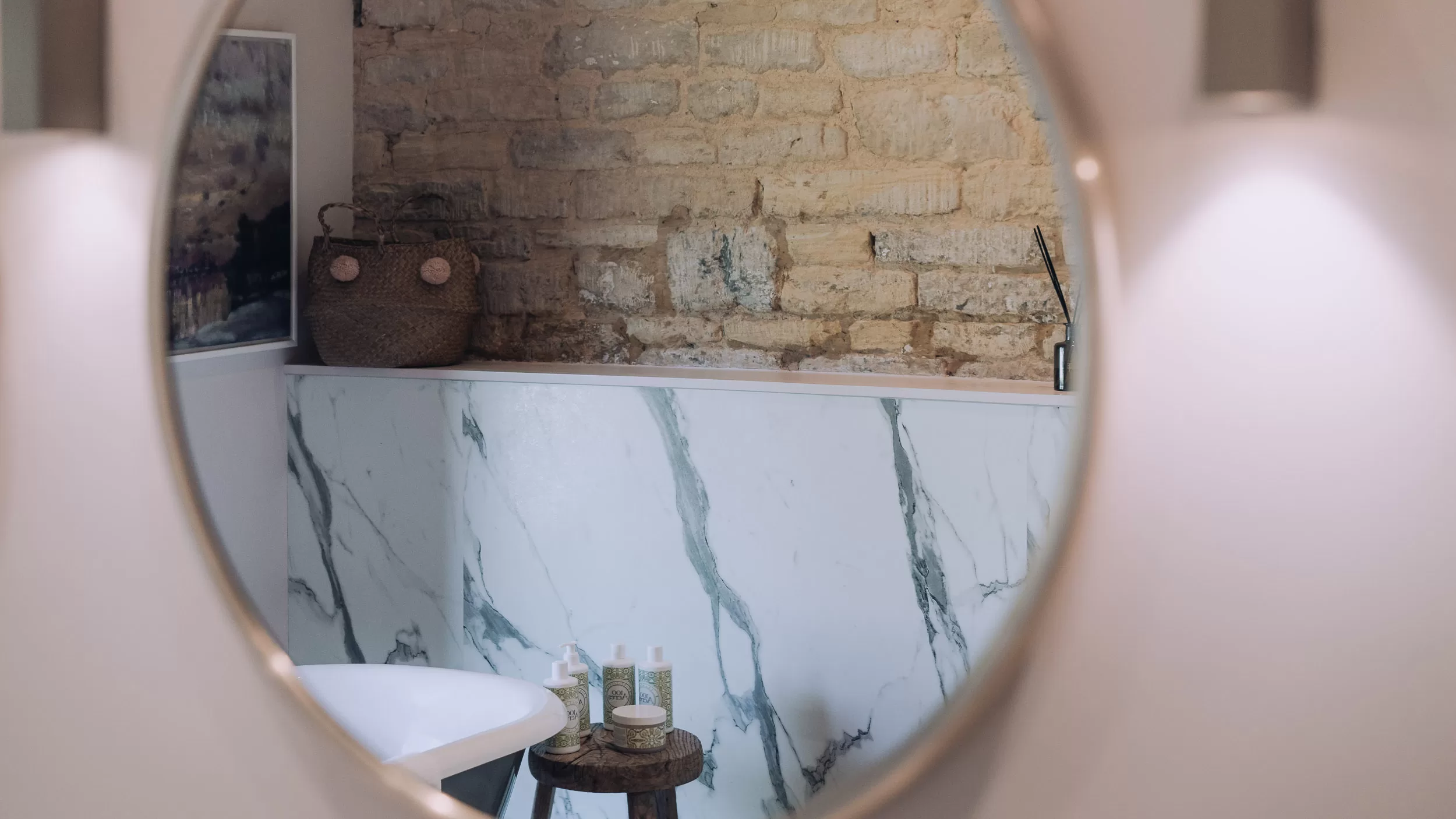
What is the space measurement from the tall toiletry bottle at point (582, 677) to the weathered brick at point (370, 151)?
418 mm

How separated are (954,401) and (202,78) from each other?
0.65 metres

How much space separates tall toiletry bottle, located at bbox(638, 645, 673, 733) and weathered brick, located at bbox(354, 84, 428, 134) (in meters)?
0.47

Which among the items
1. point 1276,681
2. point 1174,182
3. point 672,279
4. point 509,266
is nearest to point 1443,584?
point 1276,681

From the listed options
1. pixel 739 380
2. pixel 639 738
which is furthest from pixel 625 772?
pixel 739 380

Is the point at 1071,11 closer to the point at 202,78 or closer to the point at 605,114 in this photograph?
the point at 605,114

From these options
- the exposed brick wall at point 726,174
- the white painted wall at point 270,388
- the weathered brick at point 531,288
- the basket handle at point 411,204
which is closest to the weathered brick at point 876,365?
the exposed brick wall at point 726,174

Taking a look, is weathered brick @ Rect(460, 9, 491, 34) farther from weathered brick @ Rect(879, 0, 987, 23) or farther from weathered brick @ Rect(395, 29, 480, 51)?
weathered brick @ Rect(879, 0, 987, 23)

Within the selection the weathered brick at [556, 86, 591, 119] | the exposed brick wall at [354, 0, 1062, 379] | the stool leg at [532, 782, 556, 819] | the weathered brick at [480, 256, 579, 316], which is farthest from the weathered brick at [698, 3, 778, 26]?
the stool leg at [532, 782, 556, 819]

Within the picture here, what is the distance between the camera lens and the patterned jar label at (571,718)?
2.79 feet

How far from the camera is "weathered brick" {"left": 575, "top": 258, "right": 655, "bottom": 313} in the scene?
0.93 metres

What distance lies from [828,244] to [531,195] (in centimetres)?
26

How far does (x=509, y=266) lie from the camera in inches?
37.2

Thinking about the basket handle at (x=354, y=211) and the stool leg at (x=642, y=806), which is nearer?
the stool leg at (x=642, y=806)

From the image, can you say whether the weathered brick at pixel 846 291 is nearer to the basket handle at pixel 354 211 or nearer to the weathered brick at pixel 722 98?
the weathered brick at pixel 722 98
